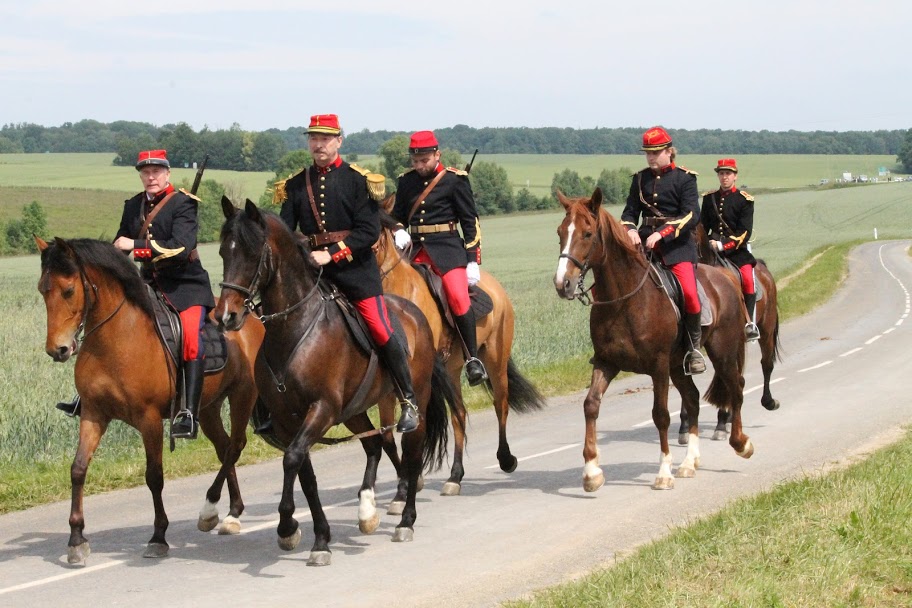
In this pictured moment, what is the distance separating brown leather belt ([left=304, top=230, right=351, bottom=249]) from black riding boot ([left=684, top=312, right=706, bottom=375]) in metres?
4.18

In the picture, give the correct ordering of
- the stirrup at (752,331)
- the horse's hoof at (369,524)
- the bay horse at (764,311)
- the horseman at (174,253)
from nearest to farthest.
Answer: the horse's hoof at (369,524) < the horseman at (174,253) < the bay horse at (764,311) < the stirrup at (752,331)

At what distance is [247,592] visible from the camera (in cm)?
745

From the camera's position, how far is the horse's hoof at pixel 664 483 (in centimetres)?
1071

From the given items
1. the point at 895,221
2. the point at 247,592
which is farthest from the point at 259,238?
the point at 895,221

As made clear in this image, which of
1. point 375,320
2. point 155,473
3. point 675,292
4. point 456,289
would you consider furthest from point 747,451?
point 155,473

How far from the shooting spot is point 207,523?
369 inches

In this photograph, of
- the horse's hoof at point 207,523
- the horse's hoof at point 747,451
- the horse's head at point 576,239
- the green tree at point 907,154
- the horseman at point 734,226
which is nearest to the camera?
the horse's hoof at point 207,523

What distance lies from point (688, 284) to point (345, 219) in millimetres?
4118

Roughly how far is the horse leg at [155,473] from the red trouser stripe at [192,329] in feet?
1.70

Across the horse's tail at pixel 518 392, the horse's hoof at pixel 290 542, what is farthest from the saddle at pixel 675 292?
the horse's hoof at pixel 290 542

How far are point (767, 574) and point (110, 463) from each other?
7371 millimetres

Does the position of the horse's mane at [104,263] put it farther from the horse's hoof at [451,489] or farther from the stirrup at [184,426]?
the horse's hoof at [451,489]

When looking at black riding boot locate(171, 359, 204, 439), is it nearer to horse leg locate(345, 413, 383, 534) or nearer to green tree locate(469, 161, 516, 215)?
horse leg locate(345, 413, 383, 534)

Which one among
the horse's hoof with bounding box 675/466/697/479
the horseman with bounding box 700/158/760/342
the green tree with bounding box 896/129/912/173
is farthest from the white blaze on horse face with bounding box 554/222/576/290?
the green tree with bounding box 896/129/912/173
